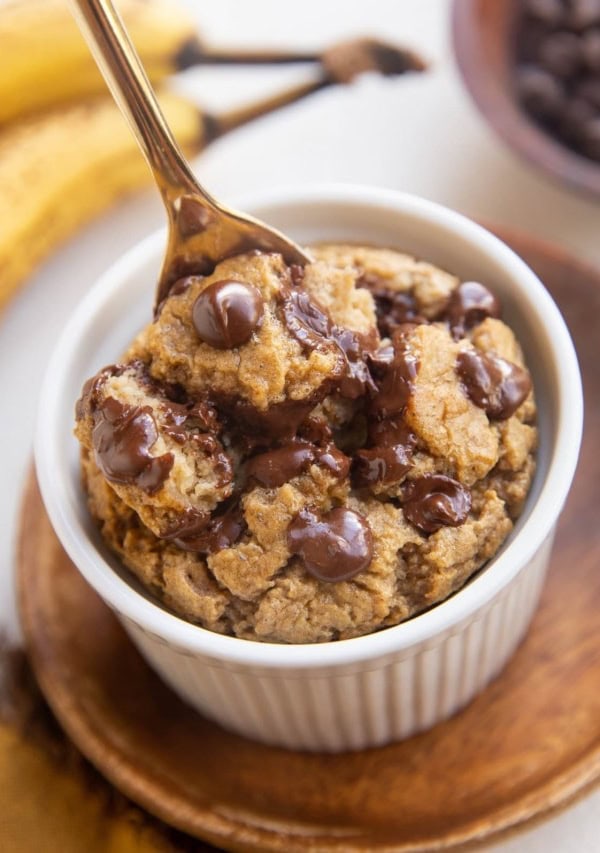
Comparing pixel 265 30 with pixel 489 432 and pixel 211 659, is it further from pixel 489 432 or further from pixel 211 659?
pixel 211 659

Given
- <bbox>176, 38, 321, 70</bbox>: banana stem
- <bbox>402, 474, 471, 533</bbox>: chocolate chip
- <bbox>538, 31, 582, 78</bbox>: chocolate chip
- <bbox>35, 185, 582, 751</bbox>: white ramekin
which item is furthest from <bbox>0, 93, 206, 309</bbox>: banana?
<bbox>402, 474, 471, 533</bbox>: chocolate chip

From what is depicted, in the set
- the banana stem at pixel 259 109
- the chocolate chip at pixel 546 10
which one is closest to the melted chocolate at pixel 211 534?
the banana stem at pixel 259 109

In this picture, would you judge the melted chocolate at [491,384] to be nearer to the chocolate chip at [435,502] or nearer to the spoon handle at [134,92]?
the chocolate chip at [435,502]

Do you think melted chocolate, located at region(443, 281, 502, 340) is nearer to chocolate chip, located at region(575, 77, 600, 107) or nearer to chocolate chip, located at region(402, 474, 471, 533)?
chocolate chip, located at region(402, 474, 471, 533)

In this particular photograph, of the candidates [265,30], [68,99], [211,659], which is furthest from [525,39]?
[211,659]

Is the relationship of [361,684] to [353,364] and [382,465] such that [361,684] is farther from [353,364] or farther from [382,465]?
[353,364]
